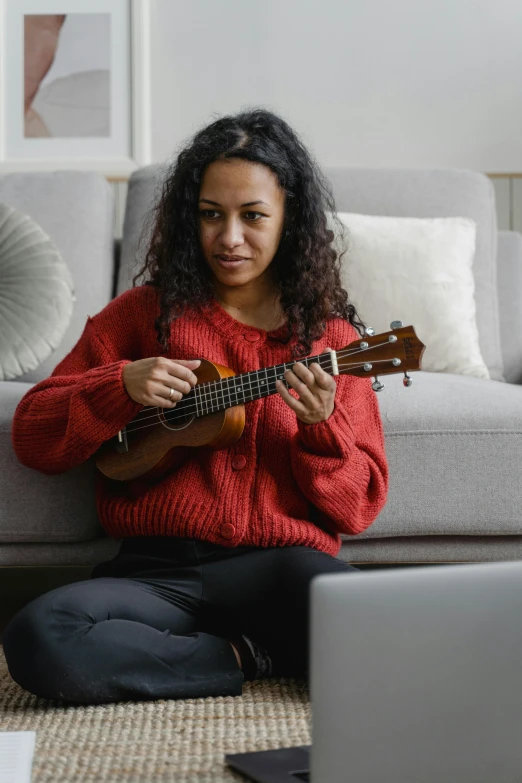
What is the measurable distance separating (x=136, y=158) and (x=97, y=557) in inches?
55.2

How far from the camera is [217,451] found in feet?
4.44

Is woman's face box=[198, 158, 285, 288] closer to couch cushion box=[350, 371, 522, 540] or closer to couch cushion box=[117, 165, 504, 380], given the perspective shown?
couch cushion box=[350, 371, 522, 540]

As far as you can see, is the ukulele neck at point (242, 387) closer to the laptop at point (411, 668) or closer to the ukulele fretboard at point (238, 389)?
the ukulele fretboard at point (238, 389)

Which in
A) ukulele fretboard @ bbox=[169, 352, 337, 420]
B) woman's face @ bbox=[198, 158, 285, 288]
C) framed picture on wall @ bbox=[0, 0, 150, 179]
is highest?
framed picture on wall @ bbox=[0, 0, 150, 179]

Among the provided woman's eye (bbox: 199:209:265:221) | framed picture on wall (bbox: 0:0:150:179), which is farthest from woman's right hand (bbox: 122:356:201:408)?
framed picture on wall (bbox: 0:0:150:179)

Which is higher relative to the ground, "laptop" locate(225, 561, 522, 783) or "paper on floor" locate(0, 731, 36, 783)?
"laptop" locate(225, 561, 522, 783)

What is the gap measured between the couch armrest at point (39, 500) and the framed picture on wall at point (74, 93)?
1285 millimetres

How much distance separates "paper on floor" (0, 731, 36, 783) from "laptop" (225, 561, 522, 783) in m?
0.28

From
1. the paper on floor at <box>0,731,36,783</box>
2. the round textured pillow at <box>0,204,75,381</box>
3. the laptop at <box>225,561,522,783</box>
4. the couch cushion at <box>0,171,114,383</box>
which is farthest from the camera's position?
the couch cushion at <box>0,171,114,383</box>

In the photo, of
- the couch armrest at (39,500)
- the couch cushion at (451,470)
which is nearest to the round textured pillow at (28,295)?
the couch armrest at (39,500)

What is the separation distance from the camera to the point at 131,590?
50.6 inches

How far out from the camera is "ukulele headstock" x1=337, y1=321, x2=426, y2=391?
117 centimetres

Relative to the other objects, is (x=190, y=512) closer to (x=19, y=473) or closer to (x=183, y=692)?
(x=183, y=692)

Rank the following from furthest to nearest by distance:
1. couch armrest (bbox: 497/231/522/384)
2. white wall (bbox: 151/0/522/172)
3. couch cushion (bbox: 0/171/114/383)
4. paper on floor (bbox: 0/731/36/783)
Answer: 1. white wall (bbox: 151/0/522/172)
2. couch armrest (bbox: 497/231/522/384)
3. couch cushion (bbox: 0/171/114/383)
4. paper on floor (bbox: 0/731/36/783)
